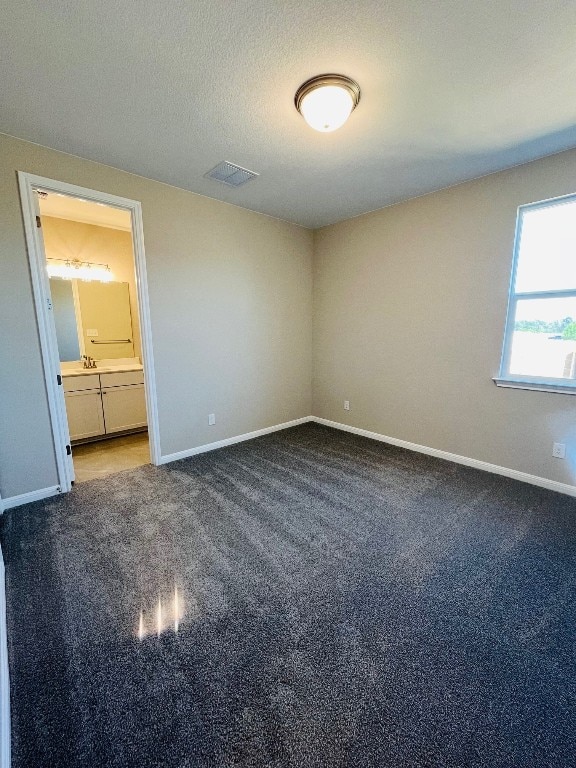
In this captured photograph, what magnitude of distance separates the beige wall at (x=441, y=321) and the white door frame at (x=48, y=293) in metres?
2.33

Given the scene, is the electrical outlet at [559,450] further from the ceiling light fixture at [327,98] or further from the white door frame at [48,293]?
the white door frame at [48,293]

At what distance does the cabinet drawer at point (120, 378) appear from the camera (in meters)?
3.77

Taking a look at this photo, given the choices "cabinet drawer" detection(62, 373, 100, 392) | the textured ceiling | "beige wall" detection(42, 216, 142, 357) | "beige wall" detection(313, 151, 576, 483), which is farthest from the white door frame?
"beige wall" detection(313, 151, 576, 483)

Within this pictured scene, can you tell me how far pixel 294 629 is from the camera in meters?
1.44

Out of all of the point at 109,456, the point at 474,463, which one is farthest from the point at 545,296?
the point at 109,456

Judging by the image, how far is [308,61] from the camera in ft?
5.17

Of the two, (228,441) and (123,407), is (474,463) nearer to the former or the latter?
(228,441)

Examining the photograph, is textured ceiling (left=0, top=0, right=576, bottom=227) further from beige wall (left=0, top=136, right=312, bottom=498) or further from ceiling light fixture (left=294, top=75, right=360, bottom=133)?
beige wall (left=0, top=136, right=312, bottom=498)

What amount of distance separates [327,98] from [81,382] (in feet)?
11.7

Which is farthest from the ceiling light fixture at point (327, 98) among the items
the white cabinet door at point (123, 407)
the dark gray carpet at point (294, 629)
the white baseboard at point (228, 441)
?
the white cabinet door at point (123, 407)

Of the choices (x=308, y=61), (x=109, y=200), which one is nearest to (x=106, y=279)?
(x=109, y=200)

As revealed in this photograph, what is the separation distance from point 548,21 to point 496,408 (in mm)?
2515

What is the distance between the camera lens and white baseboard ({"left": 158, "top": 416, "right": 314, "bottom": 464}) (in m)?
3.28

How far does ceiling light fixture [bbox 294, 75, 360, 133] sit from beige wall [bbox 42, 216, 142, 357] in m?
2.64
